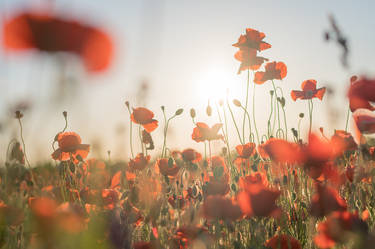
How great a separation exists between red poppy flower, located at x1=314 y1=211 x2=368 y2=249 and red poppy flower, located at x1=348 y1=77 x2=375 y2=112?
0.61m

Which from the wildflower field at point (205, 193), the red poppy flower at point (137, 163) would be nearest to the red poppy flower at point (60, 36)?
the wildflower field at point (205, 193)

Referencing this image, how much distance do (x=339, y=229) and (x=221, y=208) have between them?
441 mm

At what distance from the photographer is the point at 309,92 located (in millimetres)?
2623

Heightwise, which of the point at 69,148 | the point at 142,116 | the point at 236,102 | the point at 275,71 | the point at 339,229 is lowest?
the point at 339,229

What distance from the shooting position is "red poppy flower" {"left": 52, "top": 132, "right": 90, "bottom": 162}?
2.41 m

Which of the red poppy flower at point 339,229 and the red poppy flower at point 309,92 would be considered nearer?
the red poppy flower at point 339,229

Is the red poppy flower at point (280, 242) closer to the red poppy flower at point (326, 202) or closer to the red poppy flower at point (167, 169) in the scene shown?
the red poppy flower at point (326, 202)

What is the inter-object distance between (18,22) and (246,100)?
244cm

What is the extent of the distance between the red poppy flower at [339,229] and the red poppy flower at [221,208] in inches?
13.4

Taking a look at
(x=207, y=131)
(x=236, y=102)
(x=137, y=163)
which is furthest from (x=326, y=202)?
(x=236, y=102)

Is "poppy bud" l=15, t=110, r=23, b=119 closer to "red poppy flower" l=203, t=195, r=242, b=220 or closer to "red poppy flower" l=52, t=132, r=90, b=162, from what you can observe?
"red poppy flower" l=52, t=132, r=90, b=162

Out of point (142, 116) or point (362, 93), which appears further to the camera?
point (142, 116)

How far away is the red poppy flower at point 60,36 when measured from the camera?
2.11 ft

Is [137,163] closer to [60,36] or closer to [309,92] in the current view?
[309,92]
